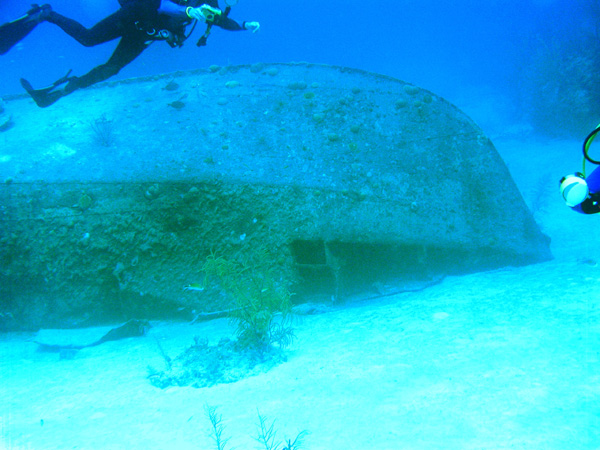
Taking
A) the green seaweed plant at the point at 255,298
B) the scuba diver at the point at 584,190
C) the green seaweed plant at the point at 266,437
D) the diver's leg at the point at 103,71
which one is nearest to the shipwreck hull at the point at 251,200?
the green seaweed plant at the point at 255,298

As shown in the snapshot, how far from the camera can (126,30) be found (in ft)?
15.6

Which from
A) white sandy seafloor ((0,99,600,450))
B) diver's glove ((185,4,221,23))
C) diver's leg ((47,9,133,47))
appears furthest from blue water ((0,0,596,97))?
white sandy seafloor ((0,99,600,450))

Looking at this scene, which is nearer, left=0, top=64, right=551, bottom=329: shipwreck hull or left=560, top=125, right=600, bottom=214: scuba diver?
left=560, top=125, right=600, bottom=214: scuba diver

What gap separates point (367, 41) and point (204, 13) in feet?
285

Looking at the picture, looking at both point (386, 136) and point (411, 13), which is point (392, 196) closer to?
point (386, 136)

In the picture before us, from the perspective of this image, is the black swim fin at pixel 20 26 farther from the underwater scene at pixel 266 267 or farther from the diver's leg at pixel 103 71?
the diver's leg at pixel 103 71

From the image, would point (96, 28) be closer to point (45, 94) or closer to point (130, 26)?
point (130, 26)

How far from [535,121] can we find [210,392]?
16564 millimetres

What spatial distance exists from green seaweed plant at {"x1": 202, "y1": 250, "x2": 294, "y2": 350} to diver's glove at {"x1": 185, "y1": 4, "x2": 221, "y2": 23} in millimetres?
2846

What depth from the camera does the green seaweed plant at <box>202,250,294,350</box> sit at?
155 inches

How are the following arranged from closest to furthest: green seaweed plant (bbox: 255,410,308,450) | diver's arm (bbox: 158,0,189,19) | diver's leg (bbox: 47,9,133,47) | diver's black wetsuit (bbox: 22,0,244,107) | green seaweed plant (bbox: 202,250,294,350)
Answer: green seaweed plant (bbox: 255,410,308,450)
green seaweed plant (bbox: 202,250,294,350)
diver's arm (bbox: 158,0,189,19)
diver's black wetsuit (bbox: 22,0,244,107)
diver's leg (bbox: 47,9,133,47)

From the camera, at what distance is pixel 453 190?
530 centimetres

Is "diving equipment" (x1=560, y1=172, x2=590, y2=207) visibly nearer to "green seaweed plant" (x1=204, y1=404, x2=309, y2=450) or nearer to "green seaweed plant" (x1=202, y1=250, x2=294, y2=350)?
"green seaweed plant" (x1=204, y1=404, x2=309, y2=450)

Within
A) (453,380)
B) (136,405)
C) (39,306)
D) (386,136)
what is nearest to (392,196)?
(386,136)
